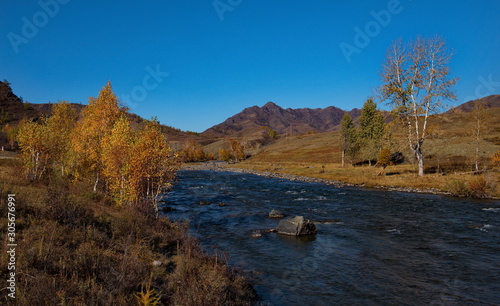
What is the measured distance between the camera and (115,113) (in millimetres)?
33656

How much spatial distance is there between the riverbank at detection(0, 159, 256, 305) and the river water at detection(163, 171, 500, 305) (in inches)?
122

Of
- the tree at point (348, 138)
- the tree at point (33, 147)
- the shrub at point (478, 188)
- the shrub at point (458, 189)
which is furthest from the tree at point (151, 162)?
the tree at point (348, 138)

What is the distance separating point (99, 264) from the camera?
10352 millimetres

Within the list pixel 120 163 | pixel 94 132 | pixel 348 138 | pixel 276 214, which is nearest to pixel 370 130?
pixel 348 138

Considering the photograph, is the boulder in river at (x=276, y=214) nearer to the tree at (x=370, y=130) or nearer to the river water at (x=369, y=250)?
the river water at (x=369, y=250)


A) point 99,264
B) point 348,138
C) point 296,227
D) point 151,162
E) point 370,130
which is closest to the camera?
point 99,264

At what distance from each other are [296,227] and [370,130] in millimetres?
68744

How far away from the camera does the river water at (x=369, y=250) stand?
12477 mm

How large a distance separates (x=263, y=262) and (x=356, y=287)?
5.24 meters

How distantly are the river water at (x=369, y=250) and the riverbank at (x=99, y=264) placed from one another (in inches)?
122

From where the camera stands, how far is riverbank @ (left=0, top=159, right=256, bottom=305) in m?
8.14

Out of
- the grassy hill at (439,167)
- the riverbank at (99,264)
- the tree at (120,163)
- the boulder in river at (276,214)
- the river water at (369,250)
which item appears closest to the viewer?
the riverbank at (99,264)

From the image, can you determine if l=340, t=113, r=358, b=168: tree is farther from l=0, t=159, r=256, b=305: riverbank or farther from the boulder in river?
l=0, t=159, r=256, b=305: riverbank

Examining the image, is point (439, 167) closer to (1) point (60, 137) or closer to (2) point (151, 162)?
(2) point (151, 162)
